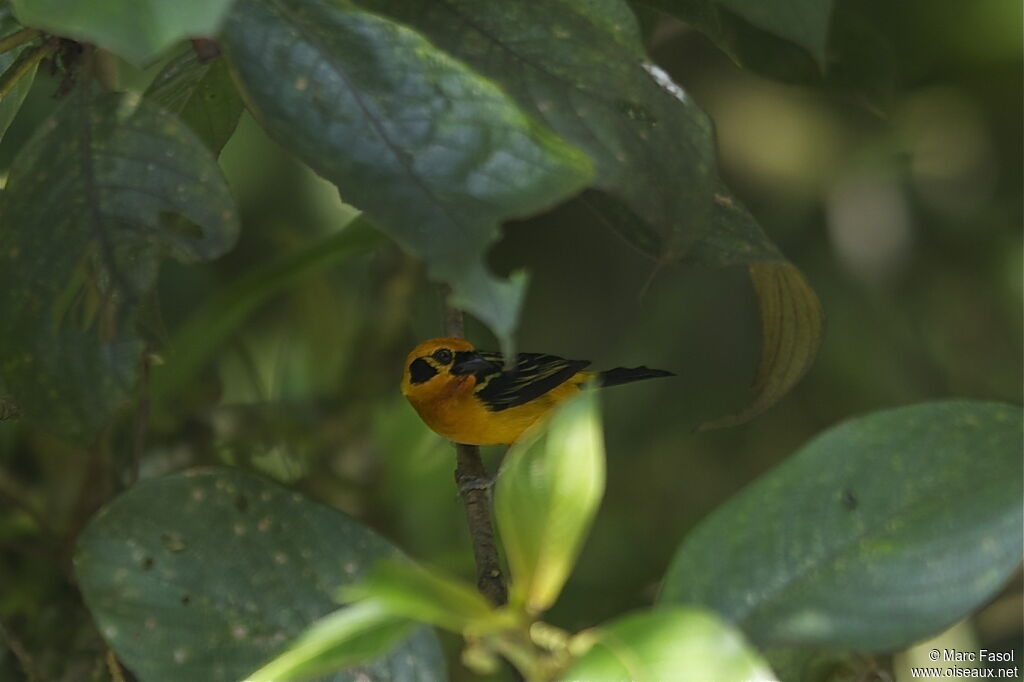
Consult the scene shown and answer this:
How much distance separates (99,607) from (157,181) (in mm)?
335

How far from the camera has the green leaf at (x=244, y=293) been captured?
1.61 meters

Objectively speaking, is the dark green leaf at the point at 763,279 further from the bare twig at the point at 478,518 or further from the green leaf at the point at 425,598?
the green leaf at the point at 425,598

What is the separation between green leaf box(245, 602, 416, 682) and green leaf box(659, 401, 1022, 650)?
0.82 ft

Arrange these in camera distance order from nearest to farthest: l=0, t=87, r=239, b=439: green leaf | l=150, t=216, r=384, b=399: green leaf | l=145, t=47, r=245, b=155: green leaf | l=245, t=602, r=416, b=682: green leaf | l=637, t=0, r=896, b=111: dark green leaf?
1. l=245, t=602, r=416, b=682: green leaf
2. l=0, t=87, r=239, b=439: green leaf
3. l=145, t=47, r=245, b=155: green leaf
4. l=637, t=0, r=896, b=111: dark green leaf
5. l=150, t=216, r=384, b=399: green leaf

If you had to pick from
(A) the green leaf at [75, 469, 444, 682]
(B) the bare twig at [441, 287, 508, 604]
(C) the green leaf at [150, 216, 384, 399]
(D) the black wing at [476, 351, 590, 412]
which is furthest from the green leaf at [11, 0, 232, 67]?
(D) the black wing at [476, 351, 590, 412]

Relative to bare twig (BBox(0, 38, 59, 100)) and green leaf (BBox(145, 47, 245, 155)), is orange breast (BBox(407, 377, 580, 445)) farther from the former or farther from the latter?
bare twig (BBox(0, 38, 59, 100))

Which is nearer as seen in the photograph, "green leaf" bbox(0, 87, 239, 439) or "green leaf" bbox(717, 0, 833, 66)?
"green leaf" bbox(0, 87, 239, 439)

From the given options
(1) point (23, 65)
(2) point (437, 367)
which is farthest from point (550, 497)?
(2) point (437, 367)

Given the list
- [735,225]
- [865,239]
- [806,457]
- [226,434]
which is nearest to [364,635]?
[806,457]

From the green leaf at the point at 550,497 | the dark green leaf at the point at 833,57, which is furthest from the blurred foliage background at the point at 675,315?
the green leaf at the point at 550,497

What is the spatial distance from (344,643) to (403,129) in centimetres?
39

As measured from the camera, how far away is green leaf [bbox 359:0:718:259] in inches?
35.9

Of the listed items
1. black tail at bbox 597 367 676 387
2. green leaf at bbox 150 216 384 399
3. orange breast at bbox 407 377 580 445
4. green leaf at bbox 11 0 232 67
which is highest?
green leaf at bbox 11 0 232 67

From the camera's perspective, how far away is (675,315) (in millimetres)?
2324
